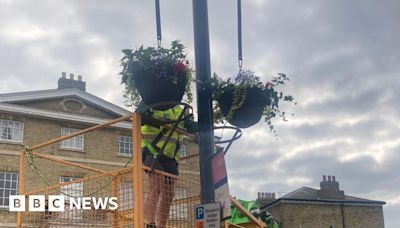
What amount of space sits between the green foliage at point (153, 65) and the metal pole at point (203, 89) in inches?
13.3

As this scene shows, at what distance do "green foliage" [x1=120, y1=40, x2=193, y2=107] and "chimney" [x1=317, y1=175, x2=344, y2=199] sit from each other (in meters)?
38.6

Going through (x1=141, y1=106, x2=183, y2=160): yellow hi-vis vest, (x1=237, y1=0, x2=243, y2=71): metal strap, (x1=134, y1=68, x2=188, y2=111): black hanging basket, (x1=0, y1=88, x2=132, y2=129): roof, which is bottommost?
(x1=141, y1=106, x2=183, y2=160): yellow hi-vis vest

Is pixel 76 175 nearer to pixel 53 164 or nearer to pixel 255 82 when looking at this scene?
pixel 53 164

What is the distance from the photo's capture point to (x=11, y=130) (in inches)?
1162

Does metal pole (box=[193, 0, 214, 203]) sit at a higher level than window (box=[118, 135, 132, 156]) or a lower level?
lower

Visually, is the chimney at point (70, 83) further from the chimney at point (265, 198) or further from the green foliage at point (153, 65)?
the green foliage at point (153, 65)

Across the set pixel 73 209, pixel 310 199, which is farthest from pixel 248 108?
pixel 310 199

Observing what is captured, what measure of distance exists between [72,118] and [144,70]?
89.4 feet

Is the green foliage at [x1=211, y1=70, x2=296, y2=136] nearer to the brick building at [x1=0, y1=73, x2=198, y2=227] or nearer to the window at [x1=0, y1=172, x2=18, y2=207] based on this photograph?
the brick building at [x1=0, y1=73, x2=198, y2=227]

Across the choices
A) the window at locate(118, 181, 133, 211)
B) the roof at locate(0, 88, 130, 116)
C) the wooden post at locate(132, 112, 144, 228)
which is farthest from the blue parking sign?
the roof at locate(0, 88, 130, 116)

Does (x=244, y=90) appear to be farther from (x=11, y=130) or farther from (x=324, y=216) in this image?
(x=324, y=216)

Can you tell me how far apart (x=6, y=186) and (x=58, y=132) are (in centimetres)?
406

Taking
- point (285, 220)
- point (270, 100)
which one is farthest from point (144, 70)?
point (285, 220)

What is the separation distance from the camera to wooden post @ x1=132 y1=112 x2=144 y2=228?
4.54 metres
